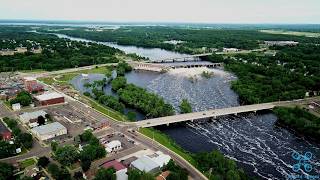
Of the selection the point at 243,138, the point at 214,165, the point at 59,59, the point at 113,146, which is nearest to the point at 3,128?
the point at 113,146

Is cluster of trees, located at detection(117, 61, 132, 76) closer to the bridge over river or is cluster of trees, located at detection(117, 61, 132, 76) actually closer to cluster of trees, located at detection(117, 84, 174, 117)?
cluster of trees, located at detection(117, 84, 174, 117)

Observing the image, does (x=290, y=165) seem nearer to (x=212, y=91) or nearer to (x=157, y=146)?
(x=157, y=146)

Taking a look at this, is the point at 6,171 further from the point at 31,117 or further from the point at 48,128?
the point at 31,117

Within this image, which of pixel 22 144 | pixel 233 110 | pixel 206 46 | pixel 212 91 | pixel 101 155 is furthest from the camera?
pixel 206 46

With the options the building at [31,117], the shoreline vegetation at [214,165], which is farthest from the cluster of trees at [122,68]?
the shoreline vegetation at [214,165]

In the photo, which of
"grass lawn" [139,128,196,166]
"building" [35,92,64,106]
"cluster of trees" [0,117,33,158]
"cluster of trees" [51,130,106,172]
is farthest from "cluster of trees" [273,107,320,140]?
"cluster of trees" [0,117,33,158]

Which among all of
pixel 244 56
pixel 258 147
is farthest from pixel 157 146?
pixel 244 56

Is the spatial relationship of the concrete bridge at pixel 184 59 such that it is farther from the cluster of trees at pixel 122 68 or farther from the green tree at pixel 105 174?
the green tree at pixel 105 174
